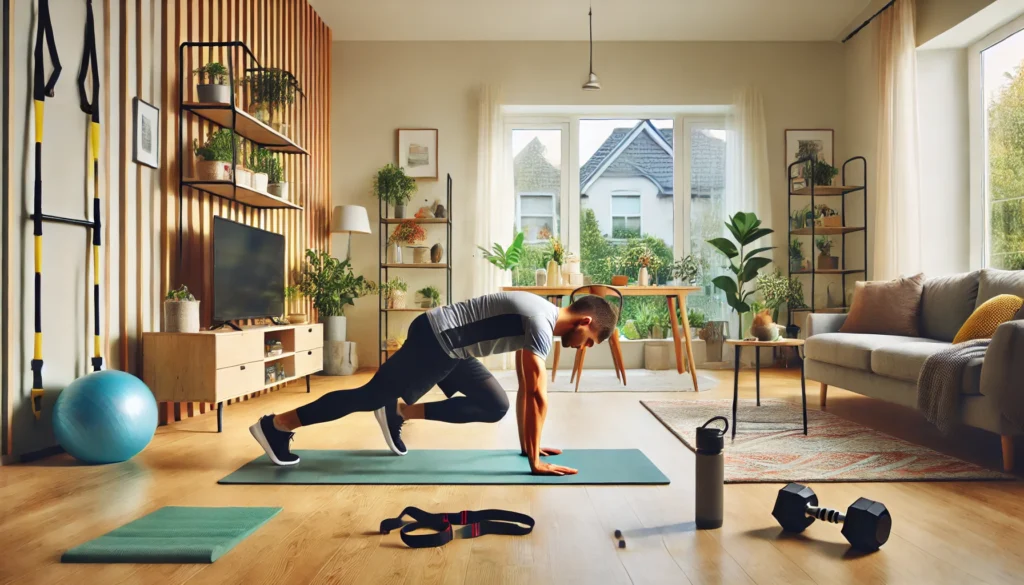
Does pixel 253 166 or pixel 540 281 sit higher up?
pixel 253 166

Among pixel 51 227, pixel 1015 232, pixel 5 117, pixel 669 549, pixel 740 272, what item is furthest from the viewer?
pixel 740 272

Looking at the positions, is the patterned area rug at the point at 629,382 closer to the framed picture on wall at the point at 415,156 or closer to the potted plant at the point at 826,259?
the potted plant at the point at 826,259

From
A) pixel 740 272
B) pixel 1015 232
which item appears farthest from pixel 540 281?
pixel 1015 232

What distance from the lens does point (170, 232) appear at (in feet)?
13.2

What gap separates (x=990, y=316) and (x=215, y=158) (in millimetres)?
4158

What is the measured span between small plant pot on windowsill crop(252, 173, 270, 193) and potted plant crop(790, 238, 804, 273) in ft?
15.8

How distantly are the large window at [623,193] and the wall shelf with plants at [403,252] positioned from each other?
31.7 inches

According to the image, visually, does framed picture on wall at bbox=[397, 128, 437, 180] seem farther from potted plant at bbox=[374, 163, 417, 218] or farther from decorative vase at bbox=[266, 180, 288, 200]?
decorative vase at bbox=[266, 180, 288, 200]

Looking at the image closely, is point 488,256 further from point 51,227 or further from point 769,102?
point 51,227

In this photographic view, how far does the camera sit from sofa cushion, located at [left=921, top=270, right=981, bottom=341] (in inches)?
160

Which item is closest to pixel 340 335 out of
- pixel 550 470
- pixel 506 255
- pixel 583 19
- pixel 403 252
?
pixel 403 252

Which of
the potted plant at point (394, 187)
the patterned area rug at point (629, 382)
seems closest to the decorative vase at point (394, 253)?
the potted plant at point (394, 187)

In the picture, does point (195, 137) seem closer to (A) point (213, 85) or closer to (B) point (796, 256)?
(A) point (213, 85)

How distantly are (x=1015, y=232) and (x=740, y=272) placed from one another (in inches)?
86.3
